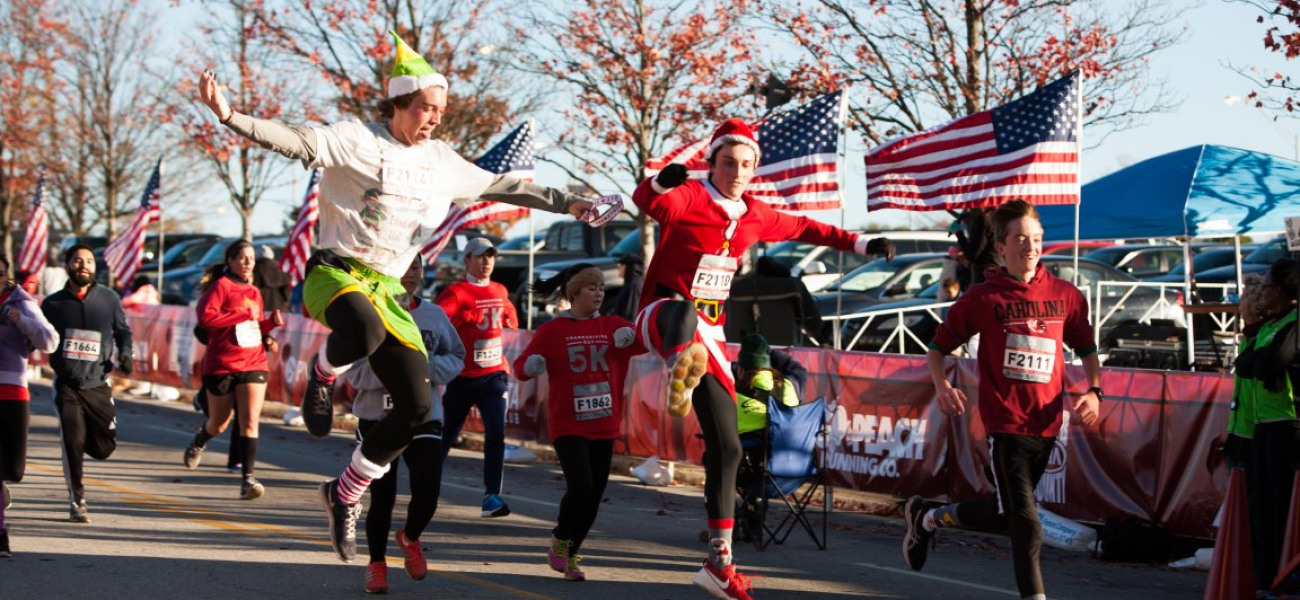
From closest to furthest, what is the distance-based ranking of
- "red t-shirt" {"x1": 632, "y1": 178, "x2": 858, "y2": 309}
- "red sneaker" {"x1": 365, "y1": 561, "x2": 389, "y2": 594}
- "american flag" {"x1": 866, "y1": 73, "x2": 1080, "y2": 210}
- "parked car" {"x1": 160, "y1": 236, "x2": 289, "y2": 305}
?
1. "red t-shirt" {"x1": 632, "y1": 178, "x2": 858, "y2": 309}
2. "red sneaker" {"x1": 365, "y1": 561, "x2": 389, "y2": 594}
3. "american flag" {"x1": 866, "y1": 73, "x2": 1080, "y2": 210}
4. "parked car" {"x1": 160, "y1": 236, "x2": 289, "y2": 305}

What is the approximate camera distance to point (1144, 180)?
1545 centimetres

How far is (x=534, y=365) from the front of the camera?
8961mm

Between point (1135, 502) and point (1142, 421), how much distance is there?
0.53 meters

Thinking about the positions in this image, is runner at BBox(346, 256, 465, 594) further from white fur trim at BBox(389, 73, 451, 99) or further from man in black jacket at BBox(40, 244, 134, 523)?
man in black jacket at BBox(40, 244, 134, 523)

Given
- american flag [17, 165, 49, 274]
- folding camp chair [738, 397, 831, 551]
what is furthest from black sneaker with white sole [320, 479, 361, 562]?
american flag [17, 165, 49, 274]

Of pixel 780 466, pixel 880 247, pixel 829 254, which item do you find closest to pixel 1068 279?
pixel 829 254

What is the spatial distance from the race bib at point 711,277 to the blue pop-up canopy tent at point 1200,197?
337 inches

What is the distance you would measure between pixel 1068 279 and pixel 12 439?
13.1 meters

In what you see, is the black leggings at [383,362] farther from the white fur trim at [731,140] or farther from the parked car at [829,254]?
the parked car at [829,254]

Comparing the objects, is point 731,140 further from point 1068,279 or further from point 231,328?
point 1068,279

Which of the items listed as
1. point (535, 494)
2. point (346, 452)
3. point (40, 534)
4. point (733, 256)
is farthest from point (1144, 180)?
point (40, 534)

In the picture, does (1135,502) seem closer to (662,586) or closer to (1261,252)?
(662,586)

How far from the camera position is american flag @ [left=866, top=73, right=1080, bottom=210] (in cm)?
1391

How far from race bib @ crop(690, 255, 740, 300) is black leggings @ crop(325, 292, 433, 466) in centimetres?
126
